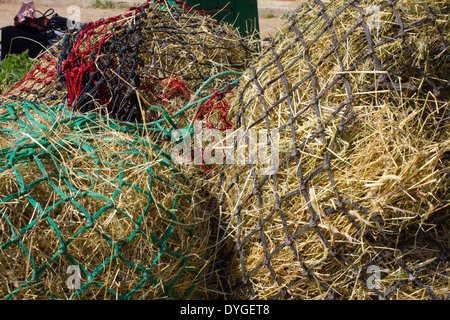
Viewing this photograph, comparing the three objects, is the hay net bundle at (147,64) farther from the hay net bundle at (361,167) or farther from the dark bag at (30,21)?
the dark bag at (30,21)

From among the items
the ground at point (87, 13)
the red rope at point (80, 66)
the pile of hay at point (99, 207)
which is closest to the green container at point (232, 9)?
the red rope at point (80, 66)

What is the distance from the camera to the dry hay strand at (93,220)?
1443mm

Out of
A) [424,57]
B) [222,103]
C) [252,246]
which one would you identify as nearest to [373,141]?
[424,57]

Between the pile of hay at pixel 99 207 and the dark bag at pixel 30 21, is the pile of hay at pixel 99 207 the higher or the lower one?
the lower one

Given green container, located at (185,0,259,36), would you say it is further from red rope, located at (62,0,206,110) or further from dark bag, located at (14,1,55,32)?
red rope, located at (62,0,206,110)

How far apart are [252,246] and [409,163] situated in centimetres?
69

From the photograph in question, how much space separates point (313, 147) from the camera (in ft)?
5.42

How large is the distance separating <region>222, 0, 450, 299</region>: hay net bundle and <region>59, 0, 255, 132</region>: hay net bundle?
58cm

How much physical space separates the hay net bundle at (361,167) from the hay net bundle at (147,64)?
0.58m

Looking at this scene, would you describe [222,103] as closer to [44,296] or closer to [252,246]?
[252,246]

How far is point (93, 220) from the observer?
145 centimetres

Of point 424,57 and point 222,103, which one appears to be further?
point 222,103

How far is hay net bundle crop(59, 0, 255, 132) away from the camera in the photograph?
7.15ft

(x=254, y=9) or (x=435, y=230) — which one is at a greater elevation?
(x=254, y=9)
